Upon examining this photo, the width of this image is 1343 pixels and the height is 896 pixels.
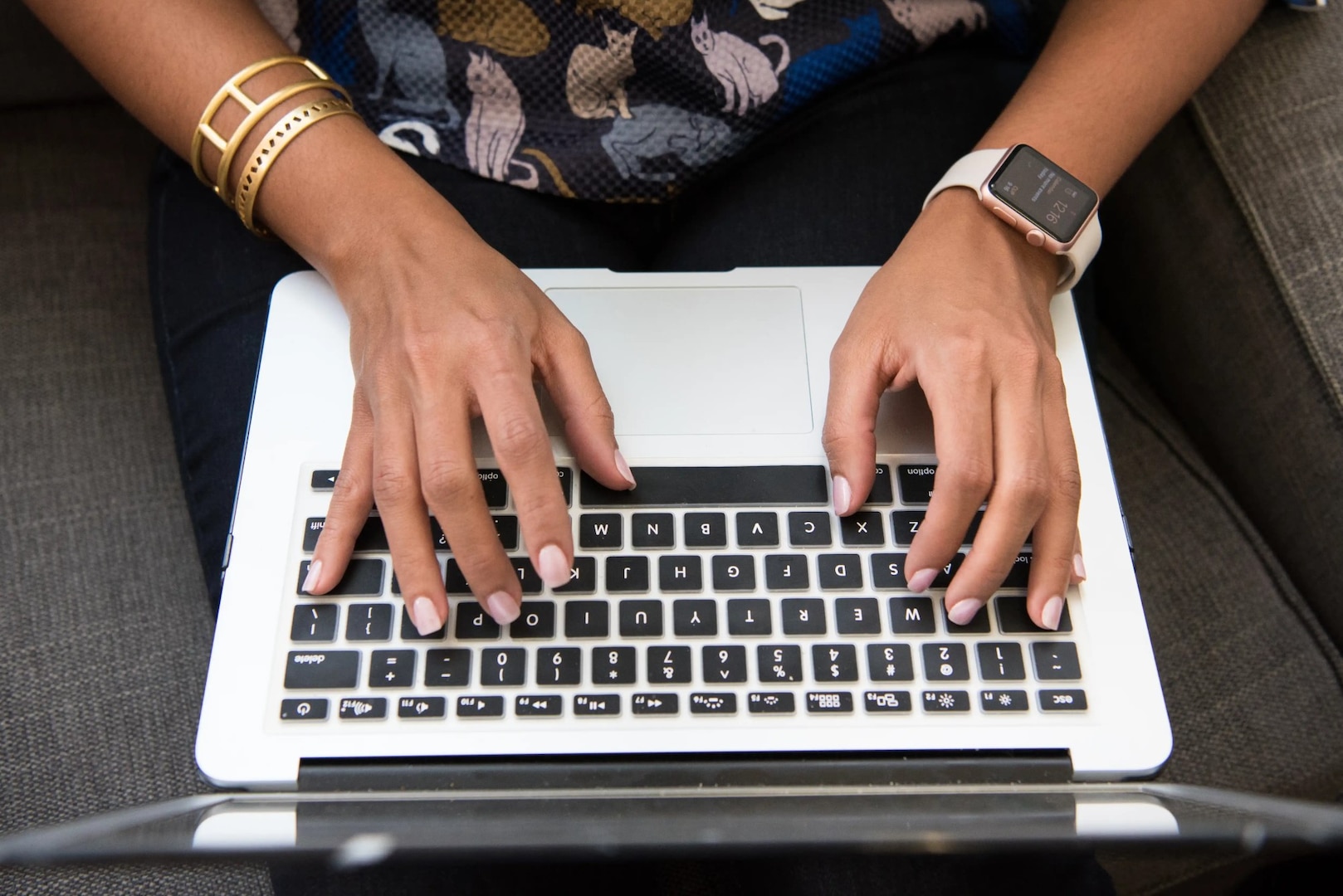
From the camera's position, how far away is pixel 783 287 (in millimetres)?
638

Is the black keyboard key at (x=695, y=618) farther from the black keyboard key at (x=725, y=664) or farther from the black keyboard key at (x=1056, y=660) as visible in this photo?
the black keyboard key at (x=1056, y=660)

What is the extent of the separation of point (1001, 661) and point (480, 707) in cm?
31

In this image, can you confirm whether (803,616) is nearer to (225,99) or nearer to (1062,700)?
(1062,700)

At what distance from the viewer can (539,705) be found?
500 millimetres

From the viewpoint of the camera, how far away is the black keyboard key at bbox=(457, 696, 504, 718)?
19.6 inches

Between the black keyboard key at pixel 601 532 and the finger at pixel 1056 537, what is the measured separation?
0.25m

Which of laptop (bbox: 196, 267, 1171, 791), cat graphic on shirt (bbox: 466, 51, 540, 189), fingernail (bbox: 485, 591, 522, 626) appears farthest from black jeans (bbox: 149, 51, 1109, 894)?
fingernail (bbox: 485, 591, 522, 626)

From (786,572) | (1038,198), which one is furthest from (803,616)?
(1038,198)

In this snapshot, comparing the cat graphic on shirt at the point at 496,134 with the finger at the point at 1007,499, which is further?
the cat graphic on shirt at the point at 496,134

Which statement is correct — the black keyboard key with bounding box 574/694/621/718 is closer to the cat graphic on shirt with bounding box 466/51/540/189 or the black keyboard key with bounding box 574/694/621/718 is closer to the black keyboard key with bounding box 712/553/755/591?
the black keyboard key with bounding box 712/553/755/591

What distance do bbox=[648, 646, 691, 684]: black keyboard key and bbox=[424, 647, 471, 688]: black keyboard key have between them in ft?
0.35

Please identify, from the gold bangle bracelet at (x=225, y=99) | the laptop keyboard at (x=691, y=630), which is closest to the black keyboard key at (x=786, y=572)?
the laptop keyboard at (x=691, y=630)

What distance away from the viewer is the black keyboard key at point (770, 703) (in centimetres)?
50

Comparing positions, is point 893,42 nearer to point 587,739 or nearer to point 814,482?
point 814,482
